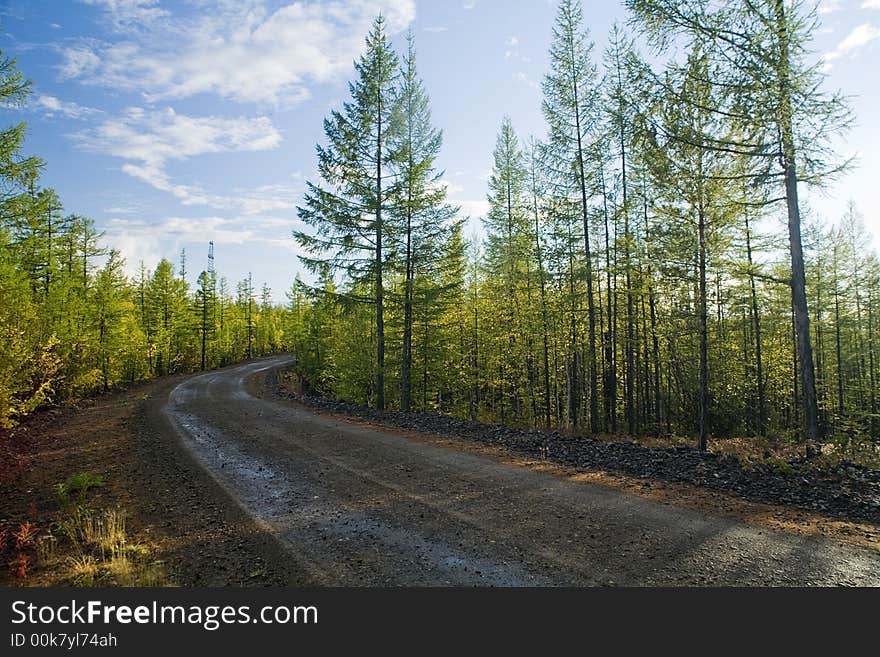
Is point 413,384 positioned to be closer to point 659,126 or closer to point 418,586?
point 659,126

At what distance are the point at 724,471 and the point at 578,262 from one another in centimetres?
1116

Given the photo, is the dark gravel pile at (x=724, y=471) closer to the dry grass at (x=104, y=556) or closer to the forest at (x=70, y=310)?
the dry grass at (x=104, y=556)

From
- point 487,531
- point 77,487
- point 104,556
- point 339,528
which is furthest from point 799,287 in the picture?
point 77,487

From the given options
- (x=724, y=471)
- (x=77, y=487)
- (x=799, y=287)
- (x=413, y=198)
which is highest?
(x=413, y=198)

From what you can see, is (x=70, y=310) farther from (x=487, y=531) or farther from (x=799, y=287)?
(x=799, y=287)

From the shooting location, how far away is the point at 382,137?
17266mm

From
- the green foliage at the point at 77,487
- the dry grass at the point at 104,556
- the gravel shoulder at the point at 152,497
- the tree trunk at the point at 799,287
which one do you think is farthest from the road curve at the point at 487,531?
the tree trunk at the point at 799,287

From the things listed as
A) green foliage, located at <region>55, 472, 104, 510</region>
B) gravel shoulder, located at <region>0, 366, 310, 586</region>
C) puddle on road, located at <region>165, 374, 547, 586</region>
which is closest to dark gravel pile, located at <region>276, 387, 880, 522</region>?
puddle on road, located at <region>165, 374, 547, 586</region>

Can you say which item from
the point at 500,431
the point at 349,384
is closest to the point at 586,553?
the point at 500,431

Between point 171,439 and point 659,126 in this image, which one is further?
point 171,439

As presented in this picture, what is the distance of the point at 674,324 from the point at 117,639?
18.3 m

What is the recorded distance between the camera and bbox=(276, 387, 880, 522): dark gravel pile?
20.2 ft

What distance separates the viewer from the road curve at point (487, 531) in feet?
13.6

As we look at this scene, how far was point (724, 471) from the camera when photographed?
750cm
